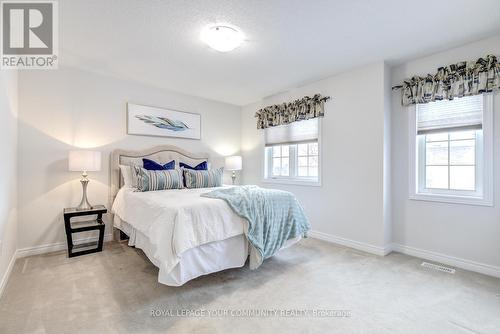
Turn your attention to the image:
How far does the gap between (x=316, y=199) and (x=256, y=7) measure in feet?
9.01

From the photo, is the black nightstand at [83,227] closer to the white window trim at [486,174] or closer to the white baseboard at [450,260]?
the white baseboard at [450,260]

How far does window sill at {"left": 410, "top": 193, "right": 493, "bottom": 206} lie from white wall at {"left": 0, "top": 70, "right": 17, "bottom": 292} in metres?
4.32

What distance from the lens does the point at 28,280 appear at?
2.29m

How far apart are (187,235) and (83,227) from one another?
5.90ft

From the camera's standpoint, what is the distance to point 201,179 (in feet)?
11.9

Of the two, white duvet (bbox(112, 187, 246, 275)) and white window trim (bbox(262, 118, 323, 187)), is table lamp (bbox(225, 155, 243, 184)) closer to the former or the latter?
white window trim (bbox(262, 118, 323, 187))

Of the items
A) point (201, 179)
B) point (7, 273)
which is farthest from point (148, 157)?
point (7, 273)

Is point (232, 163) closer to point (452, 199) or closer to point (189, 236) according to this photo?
point (189, 236)

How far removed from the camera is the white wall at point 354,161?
3.06 meters

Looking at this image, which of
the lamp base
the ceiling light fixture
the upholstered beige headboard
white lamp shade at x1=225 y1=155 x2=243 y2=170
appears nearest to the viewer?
the ceiling light fixture

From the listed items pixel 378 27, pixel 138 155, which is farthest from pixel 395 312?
pixel 138 155

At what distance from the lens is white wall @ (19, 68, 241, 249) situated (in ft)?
9.75

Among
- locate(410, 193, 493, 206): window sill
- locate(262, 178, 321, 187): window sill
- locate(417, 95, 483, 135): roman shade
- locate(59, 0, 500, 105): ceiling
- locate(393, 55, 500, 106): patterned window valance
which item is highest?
locate(59, 0, 500, 105): ceiling

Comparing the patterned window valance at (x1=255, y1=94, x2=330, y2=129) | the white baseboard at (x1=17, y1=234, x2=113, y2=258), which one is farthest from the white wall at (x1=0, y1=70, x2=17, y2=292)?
the patterned window valance at (x1=255, y1=94, x2=330, y2=129)
